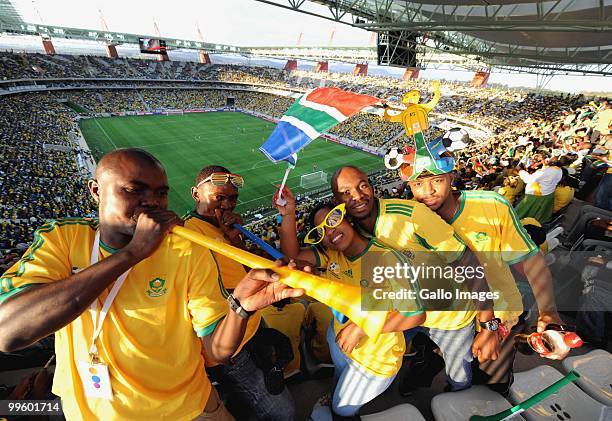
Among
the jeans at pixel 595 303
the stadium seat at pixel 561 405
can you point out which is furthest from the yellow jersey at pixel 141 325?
the jeans at pixel 595 303

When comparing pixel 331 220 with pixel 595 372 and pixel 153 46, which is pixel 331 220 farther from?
pixel 153 46

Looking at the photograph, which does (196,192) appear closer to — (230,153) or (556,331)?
(556,331)

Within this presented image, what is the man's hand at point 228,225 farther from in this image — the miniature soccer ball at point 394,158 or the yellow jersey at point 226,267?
the miniature soccer ball at point 394,158

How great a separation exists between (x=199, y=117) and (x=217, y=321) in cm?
4969

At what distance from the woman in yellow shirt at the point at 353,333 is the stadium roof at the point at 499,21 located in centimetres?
903

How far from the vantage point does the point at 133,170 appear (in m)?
1.70

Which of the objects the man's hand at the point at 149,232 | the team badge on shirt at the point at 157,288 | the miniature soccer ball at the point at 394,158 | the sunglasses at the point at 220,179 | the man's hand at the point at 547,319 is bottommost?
the man's hand at the point at 547,319

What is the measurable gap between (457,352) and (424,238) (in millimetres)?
1156

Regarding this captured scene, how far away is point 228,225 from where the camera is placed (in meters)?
3.00

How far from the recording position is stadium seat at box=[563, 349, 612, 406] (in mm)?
2617

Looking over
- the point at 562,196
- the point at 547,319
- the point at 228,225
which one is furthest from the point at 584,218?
the point at 228,225

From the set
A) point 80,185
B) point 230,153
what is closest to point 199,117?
point 230,153

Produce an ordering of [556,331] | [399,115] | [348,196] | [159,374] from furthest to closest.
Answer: [399,115], [348,196], [556,331], [159,374]

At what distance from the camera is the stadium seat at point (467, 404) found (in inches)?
97.1
